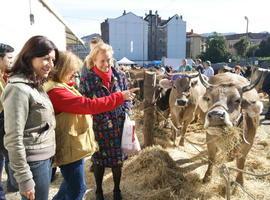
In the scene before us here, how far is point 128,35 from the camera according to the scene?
82.2 meters

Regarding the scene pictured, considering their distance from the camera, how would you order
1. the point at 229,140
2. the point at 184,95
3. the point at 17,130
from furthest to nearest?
the point at 184,95, the point at 229,140, the point at 17,130

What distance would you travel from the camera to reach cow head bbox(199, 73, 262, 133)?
4214 millimetres

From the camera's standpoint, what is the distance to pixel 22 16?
9234mm

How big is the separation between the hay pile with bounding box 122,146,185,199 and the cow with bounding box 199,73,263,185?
611mm

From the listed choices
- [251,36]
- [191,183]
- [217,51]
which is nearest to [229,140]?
[191,183]

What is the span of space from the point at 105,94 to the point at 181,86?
146 inches

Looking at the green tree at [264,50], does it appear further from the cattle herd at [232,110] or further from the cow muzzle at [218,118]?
the cow muzzle at [218,118]

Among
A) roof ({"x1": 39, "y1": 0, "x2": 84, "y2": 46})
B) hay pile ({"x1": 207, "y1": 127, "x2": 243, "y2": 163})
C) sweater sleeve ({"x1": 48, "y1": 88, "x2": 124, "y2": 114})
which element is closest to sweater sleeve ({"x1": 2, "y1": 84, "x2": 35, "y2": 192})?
sweater sleeve ({"x1": 48, "y1": 88, "x2": 124, "y2": 114})

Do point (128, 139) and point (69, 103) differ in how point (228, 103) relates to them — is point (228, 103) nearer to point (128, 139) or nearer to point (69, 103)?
point (128, 139)

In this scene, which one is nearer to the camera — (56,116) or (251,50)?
(56,116)

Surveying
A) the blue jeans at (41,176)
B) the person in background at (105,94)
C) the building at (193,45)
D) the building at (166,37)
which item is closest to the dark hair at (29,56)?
the blue jeans at (41,176)

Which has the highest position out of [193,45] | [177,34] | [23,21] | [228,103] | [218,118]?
[177,34]

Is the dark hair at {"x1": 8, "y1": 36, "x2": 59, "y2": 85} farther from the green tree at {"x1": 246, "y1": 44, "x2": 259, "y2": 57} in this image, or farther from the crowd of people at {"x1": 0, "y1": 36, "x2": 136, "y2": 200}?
the green tree at {"x1": 246, "y1": 44, "x2": 259, "y2": 57}

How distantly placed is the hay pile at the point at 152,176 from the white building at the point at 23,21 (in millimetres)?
4366
